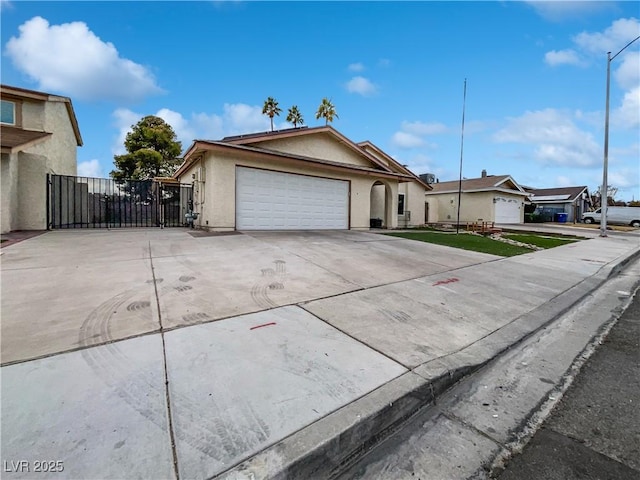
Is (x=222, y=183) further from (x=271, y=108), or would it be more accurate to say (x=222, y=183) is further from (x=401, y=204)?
(x=271, y=108)

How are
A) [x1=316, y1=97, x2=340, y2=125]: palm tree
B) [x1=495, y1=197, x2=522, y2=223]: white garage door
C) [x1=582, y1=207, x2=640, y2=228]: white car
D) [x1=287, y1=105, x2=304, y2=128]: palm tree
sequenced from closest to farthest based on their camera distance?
1. [x1=495, y1=197, x2=522, y2=223]: white garage door
2. [x1=316, y1=97, x2=340, y2=125]: palm tree
3. [x1=582, y1=207, x2=640, y2=228]: white car
4. [x1=287, y1=105, x2=304, y2=128]: palm tree

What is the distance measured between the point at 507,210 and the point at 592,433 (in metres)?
31.3

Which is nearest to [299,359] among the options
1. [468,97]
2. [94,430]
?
[94,430]

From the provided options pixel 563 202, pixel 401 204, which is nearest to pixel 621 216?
pixel 563 202

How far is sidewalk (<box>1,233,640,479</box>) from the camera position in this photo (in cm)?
172

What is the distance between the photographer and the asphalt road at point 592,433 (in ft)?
6.16

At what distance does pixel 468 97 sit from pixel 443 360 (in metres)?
18.2

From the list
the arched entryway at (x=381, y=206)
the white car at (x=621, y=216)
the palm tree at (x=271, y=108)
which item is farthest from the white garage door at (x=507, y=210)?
the palm tree at (x=271, y=108)

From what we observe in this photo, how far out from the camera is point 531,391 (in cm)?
276

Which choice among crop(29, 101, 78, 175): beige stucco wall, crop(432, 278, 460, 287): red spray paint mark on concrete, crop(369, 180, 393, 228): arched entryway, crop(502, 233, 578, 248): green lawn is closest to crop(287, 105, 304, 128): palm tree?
crop(369, 180, 393, 228): arched entryway

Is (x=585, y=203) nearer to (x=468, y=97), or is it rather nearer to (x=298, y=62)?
(x=468, y=97)

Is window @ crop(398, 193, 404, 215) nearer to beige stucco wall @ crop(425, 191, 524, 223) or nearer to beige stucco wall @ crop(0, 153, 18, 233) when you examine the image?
beige stucco wall @ crop(425, 191, 524, 223)

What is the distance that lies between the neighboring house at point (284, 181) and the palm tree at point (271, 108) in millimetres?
17895

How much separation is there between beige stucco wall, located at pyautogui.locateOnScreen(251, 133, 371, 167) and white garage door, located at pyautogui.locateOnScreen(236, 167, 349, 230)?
1.63 m
